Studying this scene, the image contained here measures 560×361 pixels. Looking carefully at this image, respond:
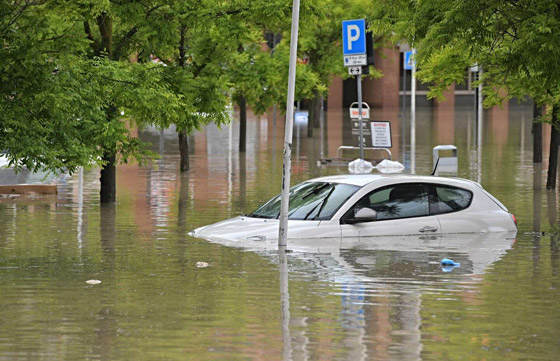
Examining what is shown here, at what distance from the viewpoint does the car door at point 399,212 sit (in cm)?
1578

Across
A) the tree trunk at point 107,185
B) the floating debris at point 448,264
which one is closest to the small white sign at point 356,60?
the tree trunk at point 107,185

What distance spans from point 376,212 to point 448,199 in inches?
44.9

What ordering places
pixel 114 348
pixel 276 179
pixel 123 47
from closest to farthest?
pixel 114 348, pixel 123 47, pixel 276 179

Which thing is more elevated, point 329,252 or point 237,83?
point 237,83

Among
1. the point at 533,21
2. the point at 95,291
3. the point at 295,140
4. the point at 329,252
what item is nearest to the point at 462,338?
the point at 95,291

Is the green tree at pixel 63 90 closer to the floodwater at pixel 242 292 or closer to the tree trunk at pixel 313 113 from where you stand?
the floodwater at pixel 242 292

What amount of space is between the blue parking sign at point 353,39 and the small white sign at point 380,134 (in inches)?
230

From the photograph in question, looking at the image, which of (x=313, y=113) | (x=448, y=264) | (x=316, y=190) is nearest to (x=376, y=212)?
(x=316, y=190)

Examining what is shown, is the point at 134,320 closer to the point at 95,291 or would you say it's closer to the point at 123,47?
the point at 95,291

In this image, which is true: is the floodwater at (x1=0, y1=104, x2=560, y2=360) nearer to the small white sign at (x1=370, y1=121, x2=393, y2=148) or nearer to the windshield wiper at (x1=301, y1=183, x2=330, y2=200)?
the windshield wiper at (x1=301, y1=183, x2=330, y2=200)

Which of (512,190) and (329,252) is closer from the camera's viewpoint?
(329,252)

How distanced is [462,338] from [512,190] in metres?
15.9

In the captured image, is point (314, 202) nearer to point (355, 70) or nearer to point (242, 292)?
point (242, 292)

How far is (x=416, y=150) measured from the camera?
134 feet
